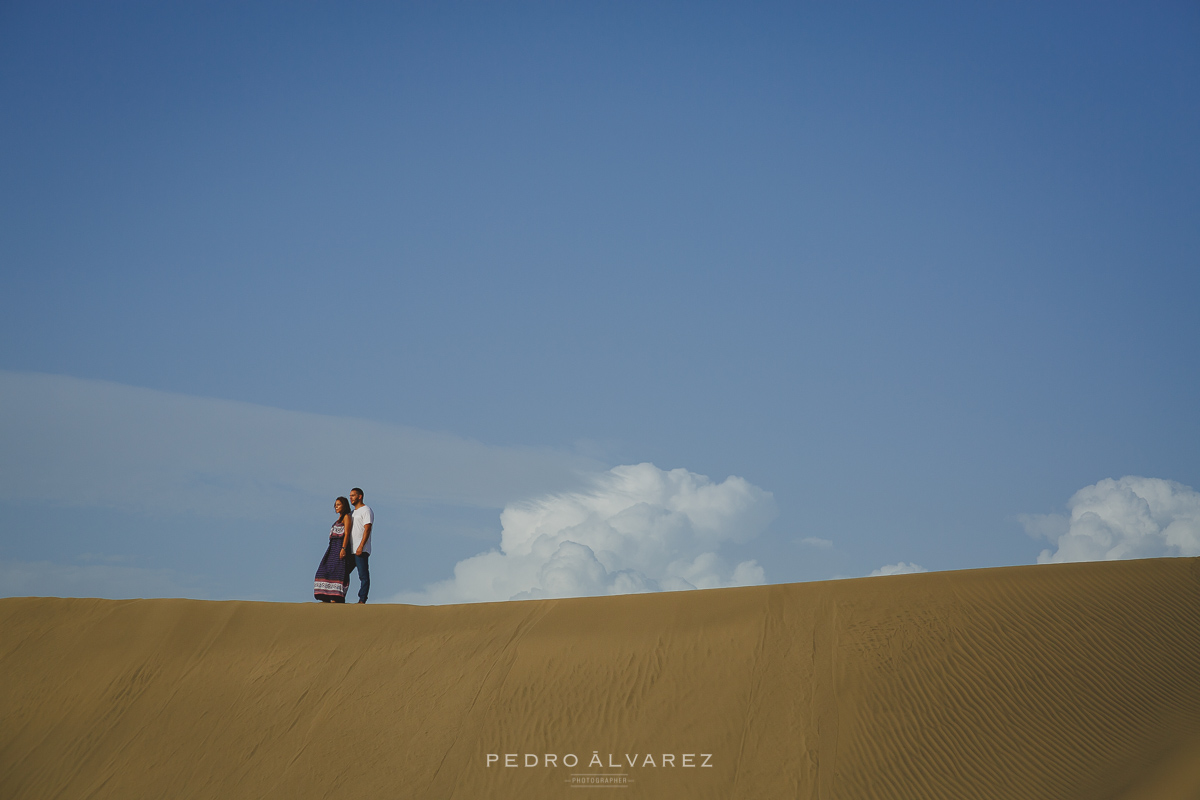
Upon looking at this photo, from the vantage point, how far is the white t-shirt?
11039 mm

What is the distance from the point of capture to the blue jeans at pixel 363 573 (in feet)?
36.7

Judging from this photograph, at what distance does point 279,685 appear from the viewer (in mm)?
10422

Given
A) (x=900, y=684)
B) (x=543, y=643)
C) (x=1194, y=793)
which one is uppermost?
(x=543, y=643)

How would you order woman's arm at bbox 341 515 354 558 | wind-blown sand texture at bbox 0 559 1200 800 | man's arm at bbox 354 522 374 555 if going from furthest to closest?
1. woman's arm at bbox 341 515 354 558
2. man's arm at bbox 354 522 374 555
3. wind-blown sand texture at bbox 0 559 1200 800

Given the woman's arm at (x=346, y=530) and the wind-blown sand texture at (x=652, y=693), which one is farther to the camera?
the woman's arm at (x=346, y=530)

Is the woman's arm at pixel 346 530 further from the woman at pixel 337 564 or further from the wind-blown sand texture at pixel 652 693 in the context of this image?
the wind-blown sand texture at pixel 652 693

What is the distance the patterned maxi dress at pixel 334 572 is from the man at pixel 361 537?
10 cm

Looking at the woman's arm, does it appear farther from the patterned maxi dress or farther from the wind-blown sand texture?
the wind-blown sand texture

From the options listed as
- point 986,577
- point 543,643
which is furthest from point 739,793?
point 986,577

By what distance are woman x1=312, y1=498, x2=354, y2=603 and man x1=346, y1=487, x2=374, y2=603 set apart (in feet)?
0.25

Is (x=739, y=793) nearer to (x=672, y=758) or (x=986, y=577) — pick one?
(x=672, y=758)

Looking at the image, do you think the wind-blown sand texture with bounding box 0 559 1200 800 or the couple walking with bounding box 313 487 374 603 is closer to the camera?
the wind-blown sand texture with bounding box 0 559 1200 800

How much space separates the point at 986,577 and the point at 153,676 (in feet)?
33.8

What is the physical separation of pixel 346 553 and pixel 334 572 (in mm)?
353
